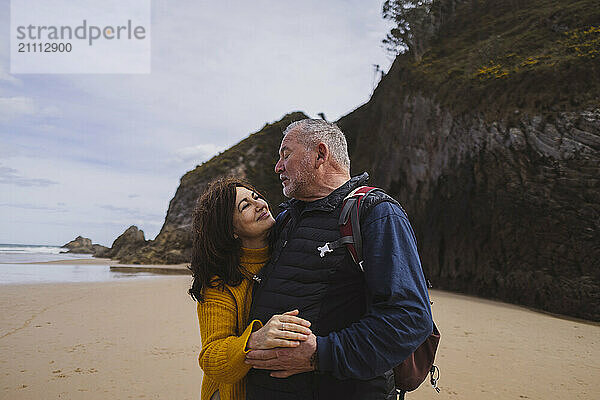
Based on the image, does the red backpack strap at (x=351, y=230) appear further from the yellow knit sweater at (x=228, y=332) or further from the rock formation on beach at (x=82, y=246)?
the rock formation on beach at (x=82, y=246)

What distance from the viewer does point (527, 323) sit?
840 centimetres

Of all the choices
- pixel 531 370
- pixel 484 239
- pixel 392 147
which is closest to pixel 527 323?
pixel 531 370

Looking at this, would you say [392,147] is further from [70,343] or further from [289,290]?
[289,290]

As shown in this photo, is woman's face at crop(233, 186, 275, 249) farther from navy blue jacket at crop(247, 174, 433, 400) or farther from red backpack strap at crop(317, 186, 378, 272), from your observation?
red backpack strap at crop(317, 186, 378, 272)

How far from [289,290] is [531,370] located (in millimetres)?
4732

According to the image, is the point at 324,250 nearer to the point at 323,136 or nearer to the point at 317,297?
the point at 317,297

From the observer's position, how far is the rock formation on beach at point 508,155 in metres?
10.2

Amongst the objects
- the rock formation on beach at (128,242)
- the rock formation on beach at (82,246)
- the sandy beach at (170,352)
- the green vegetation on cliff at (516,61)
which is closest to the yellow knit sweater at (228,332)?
the sandy beach at (170,352)

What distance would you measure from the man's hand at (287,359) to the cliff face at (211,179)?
2533 centimetres

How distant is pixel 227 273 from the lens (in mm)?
2361

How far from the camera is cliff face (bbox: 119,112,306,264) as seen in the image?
27.2m

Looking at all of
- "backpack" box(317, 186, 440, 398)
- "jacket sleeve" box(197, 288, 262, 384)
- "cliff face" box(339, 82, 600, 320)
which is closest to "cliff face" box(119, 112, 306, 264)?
"cliff face" box(339, 82, 600, 320)

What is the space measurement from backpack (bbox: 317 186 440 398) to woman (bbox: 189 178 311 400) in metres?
0.38

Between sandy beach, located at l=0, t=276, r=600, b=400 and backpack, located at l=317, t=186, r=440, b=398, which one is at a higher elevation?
backpack, located at l=317, t=186, r=440, b=398
